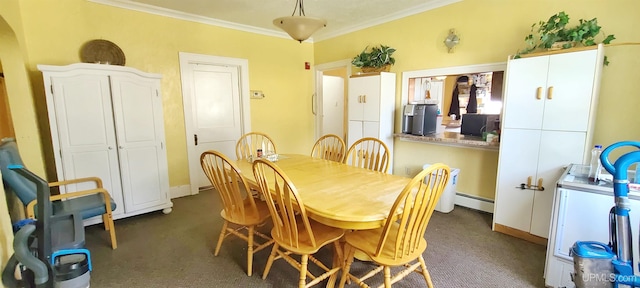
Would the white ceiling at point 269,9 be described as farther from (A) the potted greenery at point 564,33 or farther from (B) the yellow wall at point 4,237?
(B) the yellow wall at point 4,237

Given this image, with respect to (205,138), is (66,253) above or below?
below

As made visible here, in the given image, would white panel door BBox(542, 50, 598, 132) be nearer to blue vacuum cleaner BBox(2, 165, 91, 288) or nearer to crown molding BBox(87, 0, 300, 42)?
blue vacuum cleaner BBox(2, 165, 91, 288)

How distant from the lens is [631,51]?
2.23 meters

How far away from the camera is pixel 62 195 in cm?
234

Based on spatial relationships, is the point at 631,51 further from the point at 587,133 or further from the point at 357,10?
the point at 357,10

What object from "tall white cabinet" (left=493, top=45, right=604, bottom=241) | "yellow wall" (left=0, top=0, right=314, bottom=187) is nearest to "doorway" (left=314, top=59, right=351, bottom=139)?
"yellow wall" (left=0, top=0, right=314, bottom=187)

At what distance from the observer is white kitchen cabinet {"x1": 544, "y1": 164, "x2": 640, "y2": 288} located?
1728 millimetres

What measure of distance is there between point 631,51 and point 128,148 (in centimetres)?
466

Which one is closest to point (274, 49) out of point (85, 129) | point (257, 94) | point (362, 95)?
point (257, 94)

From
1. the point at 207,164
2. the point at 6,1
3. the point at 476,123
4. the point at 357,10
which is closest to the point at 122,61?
the point at 6,1

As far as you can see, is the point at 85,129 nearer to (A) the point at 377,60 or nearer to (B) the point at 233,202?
(B) the point at 233,202

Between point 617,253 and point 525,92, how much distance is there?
1439mm

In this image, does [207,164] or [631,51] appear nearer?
[207,164]

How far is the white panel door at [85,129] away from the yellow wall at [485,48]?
128 inches
